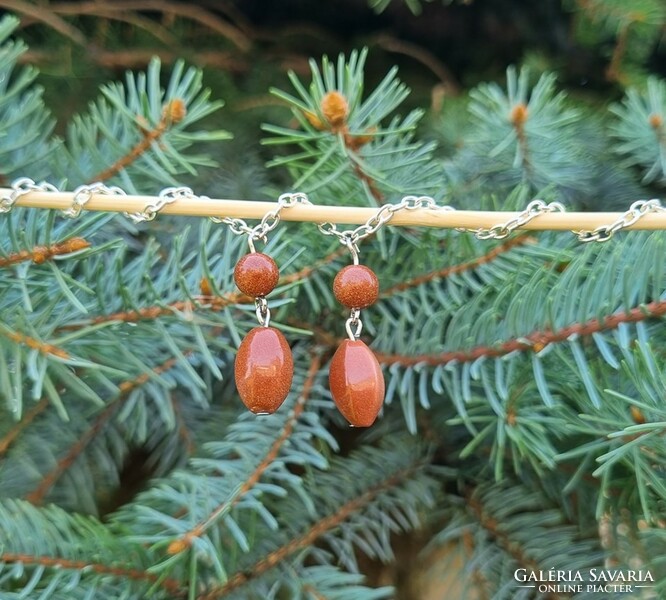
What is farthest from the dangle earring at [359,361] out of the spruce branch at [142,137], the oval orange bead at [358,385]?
the spruce branch at [142,137]

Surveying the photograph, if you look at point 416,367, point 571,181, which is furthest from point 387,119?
point 416,367

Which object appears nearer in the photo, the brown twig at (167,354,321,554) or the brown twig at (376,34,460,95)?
the brown twig at (167,354,321,554)

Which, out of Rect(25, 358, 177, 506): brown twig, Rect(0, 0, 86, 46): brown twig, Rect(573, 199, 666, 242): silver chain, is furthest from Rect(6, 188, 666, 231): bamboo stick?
Rect(0, 0, 86, 46): brown twig

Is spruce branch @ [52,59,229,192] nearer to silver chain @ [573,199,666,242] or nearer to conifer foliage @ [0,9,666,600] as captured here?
conifer foliage @ [0,9,666,600]

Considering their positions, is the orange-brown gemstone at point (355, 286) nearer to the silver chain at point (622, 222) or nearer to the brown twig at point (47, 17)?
the silver chain at point (622, 222)

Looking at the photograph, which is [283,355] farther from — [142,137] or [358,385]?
[142,137]

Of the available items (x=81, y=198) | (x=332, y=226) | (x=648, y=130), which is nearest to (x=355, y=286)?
(x=332, y=226)

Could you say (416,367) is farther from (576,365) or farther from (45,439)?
(45,439)
